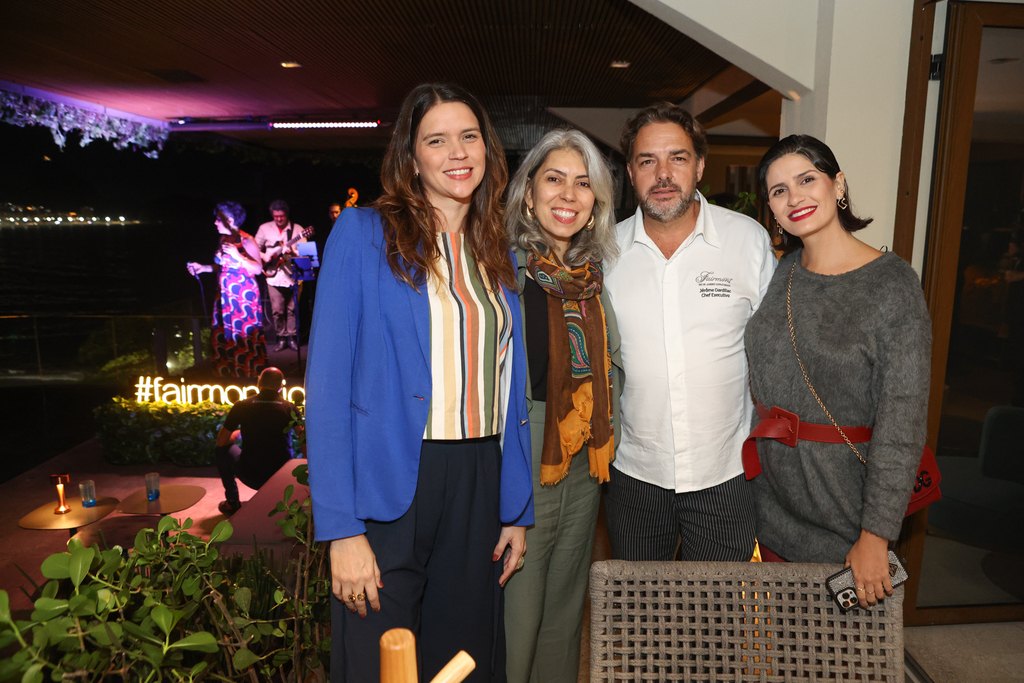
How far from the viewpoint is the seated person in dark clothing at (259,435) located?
4770 millimetres

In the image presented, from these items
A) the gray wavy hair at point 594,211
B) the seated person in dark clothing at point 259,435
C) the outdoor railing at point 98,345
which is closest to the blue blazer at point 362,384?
the gray wavy hair at point 594,211

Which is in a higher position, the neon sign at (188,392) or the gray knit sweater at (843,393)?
the gray knit sweater at (843,393)

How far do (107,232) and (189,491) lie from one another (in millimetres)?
3333

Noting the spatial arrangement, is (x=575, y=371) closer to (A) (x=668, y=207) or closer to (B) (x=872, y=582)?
(A) (x=668, y=207)

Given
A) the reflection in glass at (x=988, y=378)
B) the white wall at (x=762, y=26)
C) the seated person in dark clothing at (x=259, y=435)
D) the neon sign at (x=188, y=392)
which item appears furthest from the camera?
the neon sign at (x=188, y=392)

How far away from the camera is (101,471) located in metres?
5.91

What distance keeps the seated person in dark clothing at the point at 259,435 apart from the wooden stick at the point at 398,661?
4.60m

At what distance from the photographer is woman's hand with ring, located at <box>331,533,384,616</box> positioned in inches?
48.5

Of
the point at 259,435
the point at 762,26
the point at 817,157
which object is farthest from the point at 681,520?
the point at 259,435

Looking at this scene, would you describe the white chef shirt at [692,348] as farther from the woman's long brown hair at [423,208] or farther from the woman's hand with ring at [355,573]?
Result: the woman's hand with ring at [355,573]

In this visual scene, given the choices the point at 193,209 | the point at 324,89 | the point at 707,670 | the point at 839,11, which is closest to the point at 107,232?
the point at 193,209

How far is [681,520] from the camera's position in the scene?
183cm

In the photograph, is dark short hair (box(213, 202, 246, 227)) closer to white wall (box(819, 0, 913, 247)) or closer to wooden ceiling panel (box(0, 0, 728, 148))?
wooden ceiling panel (box(0, 0, 728, 148))

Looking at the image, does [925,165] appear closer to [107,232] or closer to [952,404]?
[952,404]
